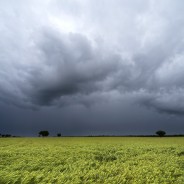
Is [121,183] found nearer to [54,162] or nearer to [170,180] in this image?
[170,180]

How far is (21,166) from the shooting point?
12.5 meters

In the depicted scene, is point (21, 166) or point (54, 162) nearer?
point (21, 166)

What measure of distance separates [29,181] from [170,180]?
6662 millimetres

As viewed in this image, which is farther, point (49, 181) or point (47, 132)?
point (47, 132)

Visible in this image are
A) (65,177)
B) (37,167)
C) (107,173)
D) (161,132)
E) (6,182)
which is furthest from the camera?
(161,132)

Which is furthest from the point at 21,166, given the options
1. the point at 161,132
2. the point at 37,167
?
the point at 161,132

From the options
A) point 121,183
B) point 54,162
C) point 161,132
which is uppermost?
point 161,132

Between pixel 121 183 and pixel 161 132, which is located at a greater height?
pixel 161 132

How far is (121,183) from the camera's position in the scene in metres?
9.59

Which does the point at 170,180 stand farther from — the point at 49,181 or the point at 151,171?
the point at 49,181

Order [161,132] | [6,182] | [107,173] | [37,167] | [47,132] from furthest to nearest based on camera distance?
[47,132] → [161,132] → [37,167] → [107,173] → [6,182]

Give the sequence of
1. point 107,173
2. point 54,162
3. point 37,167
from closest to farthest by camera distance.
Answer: point 107,173 → point 37,167 → point 54,162

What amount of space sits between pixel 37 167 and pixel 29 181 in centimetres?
310

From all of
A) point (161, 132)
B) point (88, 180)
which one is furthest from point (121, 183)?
point (161, 132)
